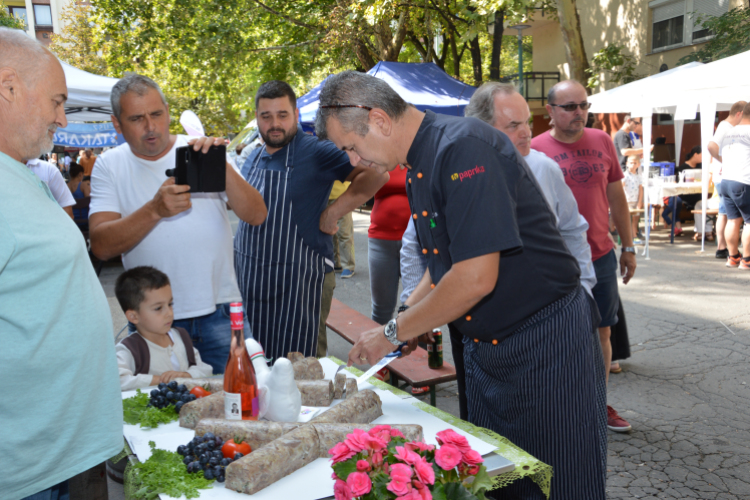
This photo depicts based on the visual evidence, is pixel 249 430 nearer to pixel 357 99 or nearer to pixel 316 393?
pixel 316 393

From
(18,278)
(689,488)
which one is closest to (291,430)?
(18,278)

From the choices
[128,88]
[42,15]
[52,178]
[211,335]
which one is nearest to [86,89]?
[52,178]

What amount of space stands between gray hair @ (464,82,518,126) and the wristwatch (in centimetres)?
134

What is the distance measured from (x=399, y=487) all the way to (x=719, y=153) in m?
9.03

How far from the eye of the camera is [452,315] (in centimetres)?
188

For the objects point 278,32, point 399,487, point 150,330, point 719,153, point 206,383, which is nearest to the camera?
point 399,487

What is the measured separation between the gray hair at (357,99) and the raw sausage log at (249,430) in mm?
942

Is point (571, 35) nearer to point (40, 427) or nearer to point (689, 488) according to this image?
point (689, 488)

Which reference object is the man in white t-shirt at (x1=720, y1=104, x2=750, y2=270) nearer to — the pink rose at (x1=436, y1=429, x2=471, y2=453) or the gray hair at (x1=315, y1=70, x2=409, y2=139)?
the gray hair at (x1=315, y1=70, x2=409, y2=139)

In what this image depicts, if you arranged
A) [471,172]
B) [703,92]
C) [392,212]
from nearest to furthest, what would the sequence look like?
[471,172] → [392,212] → [703,92]

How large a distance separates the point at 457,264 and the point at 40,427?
119cm

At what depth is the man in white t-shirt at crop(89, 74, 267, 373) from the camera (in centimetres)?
281

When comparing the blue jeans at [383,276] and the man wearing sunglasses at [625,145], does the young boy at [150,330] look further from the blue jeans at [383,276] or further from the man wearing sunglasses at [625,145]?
the man wearing sunglasses at [625,145]

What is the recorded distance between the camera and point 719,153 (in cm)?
867
